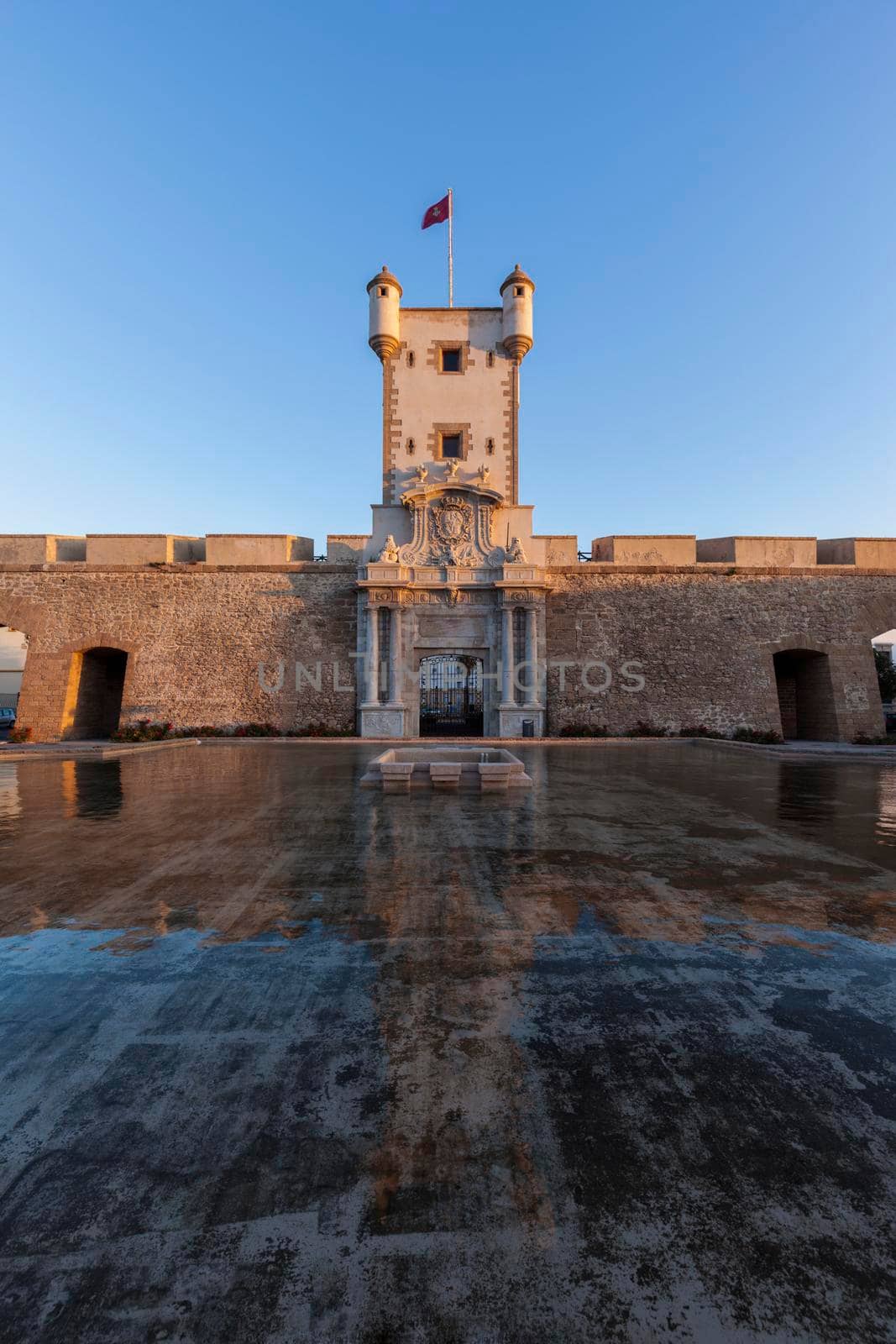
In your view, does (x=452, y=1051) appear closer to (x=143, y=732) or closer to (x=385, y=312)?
(x=143, y=732)

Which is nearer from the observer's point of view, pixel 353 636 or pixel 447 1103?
pixel 447 1103

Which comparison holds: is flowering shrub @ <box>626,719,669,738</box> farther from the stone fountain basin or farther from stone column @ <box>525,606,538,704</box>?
the stone fountain basin

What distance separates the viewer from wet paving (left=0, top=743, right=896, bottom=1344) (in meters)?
1.56

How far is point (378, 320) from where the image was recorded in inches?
842

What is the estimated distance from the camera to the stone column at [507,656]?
20.2 m

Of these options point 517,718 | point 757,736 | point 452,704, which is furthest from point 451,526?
point 757,736

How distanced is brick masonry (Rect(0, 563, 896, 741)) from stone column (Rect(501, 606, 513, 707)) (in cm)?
172

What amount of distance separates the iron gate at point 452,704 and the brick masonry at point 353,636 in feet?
12.2

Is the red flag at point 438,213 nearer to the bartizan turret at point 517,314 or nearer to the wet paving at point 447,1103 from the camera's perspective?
the bartizan turret at point 517,314

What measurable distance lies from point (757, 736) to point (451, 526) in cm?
1305

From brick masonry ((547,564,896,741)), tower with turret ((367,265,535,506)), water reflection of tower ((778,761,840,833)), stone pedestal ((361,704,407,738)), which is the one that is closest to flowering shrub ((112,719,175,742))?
stone pedestal ((361,704,407,738))

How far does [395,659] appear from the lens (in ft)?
66.2

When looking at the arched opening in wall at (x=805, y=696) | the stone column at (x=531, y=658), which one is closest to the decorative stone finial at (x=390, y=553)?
the stone column at (x=531, y=658)

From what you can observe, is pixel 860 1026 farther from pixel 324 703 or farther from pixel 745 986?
pixel 324 703
